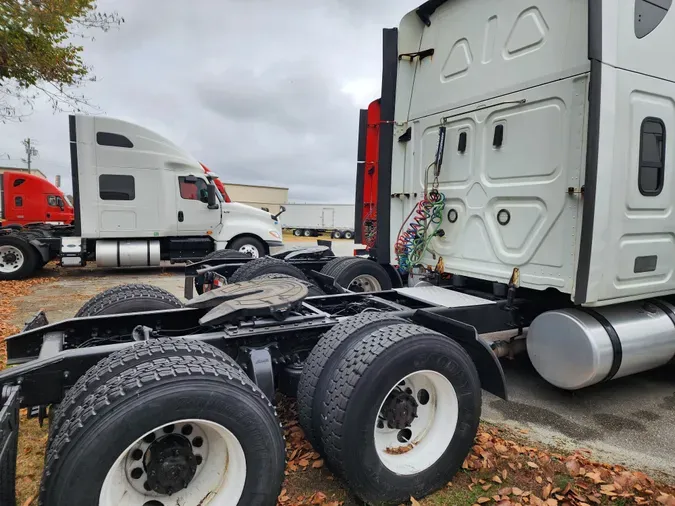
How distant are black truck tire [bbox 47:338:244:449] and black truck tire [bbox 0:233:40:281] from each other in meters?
10.8

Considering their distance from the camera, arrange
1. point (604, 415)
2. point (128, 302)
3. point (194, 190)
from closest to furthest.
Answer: point (128, 302)
point (604, 415)
point (194, 190)

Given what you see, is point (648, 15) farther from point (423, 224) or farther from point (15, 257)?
point (15, 257)

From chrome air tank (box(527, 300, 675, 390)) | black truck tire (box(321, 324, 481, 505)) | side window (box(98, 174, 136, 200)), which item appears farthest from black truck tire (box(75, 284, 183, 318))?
side window (box(98, 174, 136, 200))

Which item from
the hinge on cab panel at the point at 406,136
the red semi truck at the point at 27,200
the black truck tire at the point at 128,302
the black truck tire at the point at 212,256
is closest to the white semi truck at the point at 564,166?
the hinge on cab panel at the point at 406,136

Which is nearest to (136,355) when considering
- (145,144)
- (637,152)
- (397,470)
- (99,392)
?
(99,392)

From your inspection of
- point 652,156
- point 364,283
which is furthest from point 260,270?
point 652,156

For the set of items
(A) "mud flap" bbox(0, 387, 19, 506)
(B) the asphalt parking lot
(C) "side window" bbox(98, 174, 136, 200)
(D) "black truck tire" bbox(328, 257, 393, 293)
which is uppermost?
(C) "side window" bbox(98, 174, 136, 200)

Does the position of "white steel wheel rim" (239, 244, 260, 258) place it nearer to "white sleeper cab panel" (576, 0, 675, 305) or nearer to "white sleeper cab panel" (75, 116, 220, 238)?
"white sleeper cab panel" (75, 116, 220, 238)

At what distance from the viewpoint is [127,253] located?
37.7 ft

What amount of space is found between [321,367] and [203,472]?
80 centimetres

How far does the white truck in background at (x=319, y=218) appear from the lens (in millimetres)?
38406

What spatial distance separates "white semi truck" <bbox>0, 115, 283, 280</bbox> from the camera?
35.0ft

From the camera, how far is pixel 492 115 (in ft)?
13.4

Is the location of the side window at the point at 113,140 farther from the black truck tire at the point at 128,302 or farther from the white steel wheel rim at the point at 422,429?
the white steel wheel rim at the point at 422,429
